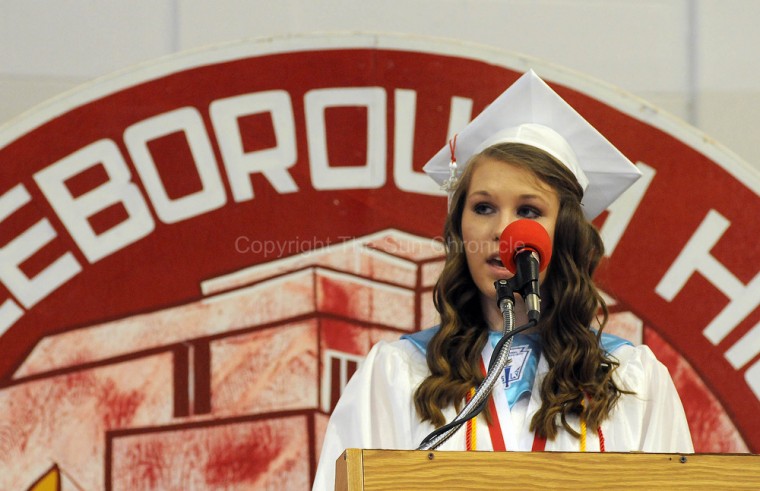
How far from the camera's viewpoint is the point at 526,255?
6.00ft

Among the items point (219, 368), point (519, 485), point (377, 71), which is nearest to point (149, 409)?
point (219, 368)

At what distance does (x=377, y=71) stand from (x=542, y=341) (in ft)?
3.50

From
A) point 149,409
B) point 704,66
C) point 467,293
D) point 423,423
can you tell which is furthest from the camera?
point 704,66

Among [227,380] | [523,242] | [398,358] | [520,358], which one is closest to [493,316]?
[520,358]

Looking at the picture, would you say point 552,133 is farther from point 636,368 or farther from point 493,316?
point 636,368

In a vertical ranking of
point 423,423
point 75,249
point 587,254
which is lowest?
point 423,423

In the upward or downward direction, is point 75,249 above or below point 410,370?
above

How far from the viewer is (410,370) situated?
2.46m

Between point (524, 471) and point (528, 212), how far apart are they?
36.5 inches

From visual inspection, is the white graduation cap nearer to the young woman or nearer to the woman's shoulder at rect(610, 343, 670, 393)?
the young woman

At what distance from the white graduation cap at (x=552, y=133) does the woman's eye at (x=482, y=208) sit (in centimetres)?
15

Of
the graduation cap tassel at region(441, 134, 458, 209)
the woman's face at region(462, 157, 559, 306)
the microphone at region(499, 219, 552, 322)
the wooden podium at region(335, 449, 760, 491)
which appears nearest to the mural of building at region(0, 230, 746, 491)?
the graduation cap tassel at region(441, 134, 458, 209)

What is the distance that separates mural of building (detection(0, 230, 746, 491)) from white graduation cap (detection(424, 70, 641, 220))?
66 centimetres

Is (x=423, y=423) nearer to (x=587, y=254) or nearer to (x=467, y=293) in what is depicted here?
(x=467, y=293)
